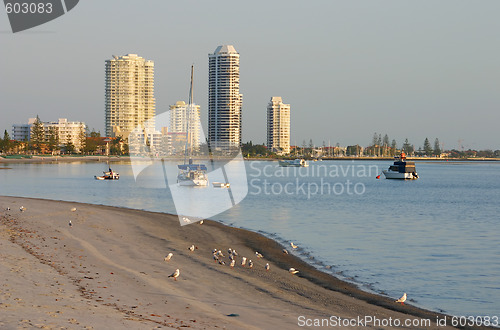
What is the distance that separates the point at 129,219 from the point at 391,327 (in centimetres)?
2912

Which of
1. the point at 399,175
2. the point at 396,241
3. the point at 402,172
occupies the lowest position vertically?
the point at 399,175

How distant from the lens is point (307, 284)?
23.0 meters

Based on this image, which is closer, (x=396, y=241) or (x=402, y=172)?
(x=396, y=241)

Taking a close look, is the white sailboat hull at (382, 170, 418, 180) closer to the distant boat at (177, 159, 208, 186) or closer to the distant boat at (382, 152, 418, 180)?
the distant boat at (382, 152, 418, 180)

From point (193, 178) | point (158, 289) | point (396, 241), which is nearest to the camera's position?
point (158, 289)

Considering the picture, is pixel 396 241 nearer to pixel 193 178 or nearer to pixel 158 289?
pixel 158 289

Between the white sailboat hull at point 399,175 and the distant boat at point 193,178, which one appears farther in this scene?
the white sailboat hull at point 399,175

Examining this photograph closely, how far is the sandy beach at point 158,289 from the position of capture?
14.6m

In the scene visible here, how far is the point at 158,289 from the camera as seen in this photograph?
1903 centimetres

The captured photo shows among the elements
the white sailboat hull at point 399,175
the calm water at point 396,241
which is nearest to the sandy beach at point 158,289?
the calm water at point 396,241

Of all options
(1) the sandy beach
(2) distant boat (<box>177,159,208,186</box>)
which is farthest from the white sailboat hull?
(1) the sandy beach

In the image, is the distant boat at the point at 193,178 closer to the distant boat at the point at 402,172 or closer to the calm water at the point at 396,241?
the calm water at the point at 396,241

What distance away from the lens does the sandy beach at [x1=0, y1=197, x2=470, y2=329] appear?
48.0ft

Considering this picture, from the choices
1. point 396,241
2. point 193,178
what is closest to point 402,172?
point 193,178
